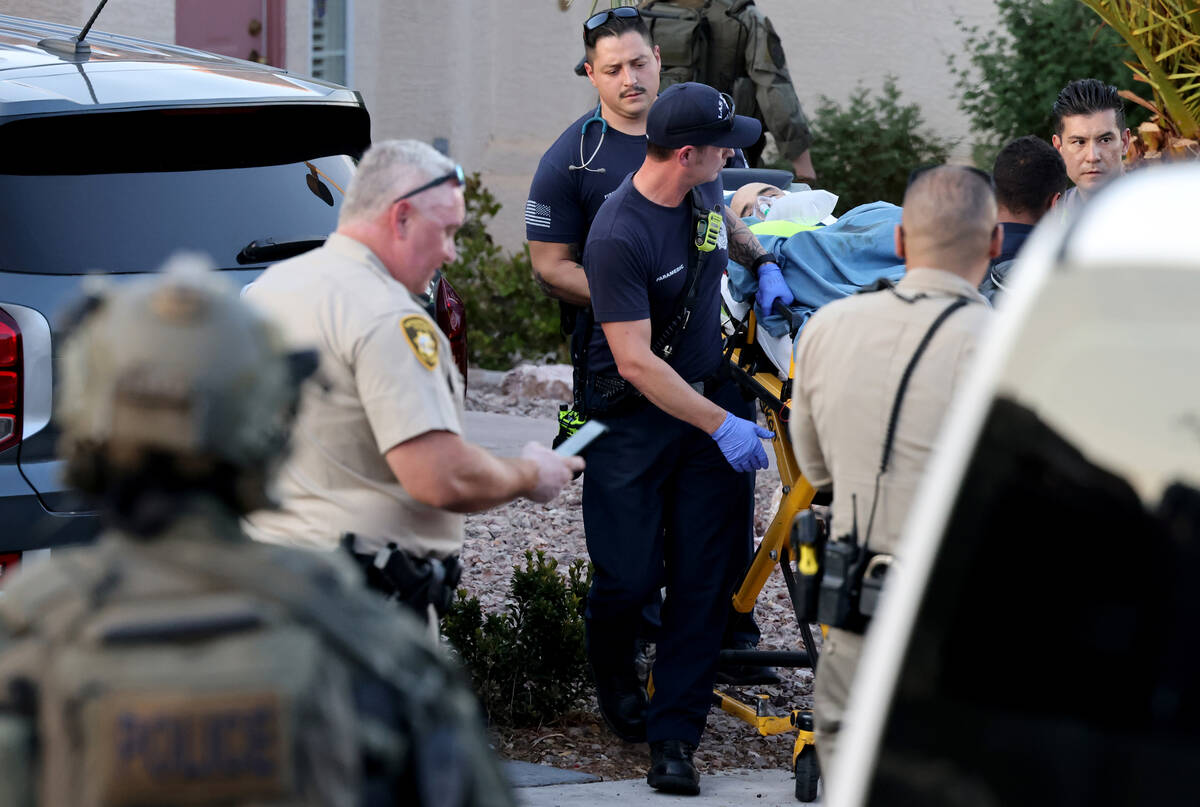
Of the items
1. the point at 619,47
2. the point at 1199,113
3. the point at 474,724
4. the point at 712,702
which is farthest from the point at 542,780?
the point at 1199,113

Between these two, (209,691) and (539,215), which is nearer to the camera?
(209,691)

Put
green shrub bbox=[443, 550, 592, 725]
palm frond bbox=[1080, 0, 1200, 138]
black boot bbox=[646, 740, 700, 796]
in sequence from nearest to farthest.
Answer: black boot bbox=[646, 740, 700, 796], green shrub bbox=[443, 550, 592, 725], palm frond bbox=[1080, 0, 1200, 138]

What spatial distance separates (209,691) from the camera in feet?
4.69

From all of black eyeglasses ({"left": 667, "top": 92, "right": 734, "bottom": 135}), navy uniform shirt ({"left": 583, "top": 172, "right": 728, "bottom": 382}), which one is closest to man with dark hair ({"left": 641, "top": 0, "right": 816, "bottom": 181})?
navy uniform shirt ({"left": 583, "top": 172, "right": 728, "bottom": 382})

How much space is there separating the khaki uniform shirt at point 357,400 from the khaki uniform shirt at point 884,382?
30.5 inches

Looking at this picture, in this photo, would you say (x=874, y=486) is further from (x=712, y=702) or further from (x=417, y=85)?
(x=417, y=85)

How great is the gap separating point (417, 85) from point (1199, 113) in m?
6.46

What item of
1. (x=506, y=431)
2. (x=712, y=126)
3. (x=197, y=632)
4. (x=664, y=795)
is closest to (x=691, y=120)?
(x=712, y=126)

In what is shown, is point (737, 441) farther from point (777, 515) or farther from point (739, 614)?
point (739, 614)

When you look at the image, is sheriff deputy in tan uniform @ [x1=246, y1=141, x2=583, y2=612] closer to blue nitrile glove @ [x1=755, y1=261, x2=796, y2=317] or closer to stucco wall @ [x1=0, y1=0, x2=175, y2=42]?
blue nitrile glove @ [x1=755, y1=261, x2=796, y2=317]

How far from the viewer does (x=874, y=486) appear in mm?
3199

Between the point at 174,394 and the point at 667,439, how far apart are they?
10.6 ft

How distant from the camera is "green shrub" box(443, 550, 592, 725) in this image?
196 inches

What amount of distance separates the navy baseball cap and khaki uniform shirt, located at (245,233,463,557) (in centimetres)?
154
